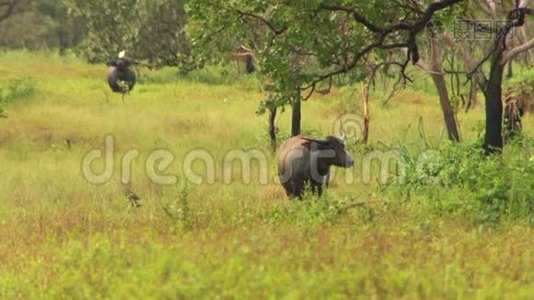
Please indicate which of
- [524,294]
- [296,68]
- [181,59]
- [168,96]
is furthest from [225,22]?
[181,59]

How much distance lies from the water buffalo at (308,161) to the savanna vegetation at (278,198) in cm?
42

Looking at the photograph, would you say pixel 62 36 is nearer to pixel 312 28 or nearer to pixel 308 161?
pixel 308 161

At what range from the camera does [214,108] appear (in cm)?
2541

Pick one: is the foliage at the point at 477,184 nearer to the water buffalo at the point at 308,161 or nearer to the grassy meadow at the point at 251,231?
the grassy meadow at the point at 251,231

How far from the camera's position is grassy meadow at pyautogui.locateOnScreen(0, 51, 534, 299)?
5945mm

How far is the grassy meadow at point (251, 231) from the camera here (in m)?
5.95

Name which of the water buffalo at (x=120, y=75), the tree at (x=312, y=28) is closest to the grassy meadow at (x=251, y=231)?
the tree at (x=312, y=28)

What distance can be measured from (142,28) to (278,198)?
2804cm

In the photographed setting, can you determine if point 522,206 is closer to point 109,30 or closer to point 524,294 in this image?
point 524,294

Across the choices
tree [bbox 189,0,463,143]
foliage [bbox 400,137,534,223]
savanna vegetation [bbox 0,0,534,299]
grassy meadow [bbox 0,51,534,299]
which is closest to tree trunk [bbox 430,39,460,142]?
savanna vegetation [bbox 0,0,534,299]

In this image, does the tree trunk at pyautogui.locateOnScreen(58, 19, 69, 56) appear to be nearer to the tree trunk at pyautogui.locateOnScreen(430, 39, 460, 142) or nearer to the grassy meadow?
the grassy meadow

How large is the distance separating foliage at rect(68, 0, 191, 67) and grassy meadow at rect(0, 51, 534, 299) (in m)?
20.6

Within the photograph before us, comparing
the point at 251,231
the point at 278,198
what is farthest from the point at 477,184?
the point at 278,198

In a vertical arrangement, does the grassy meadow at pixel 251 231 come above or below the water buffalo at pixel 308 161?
below
